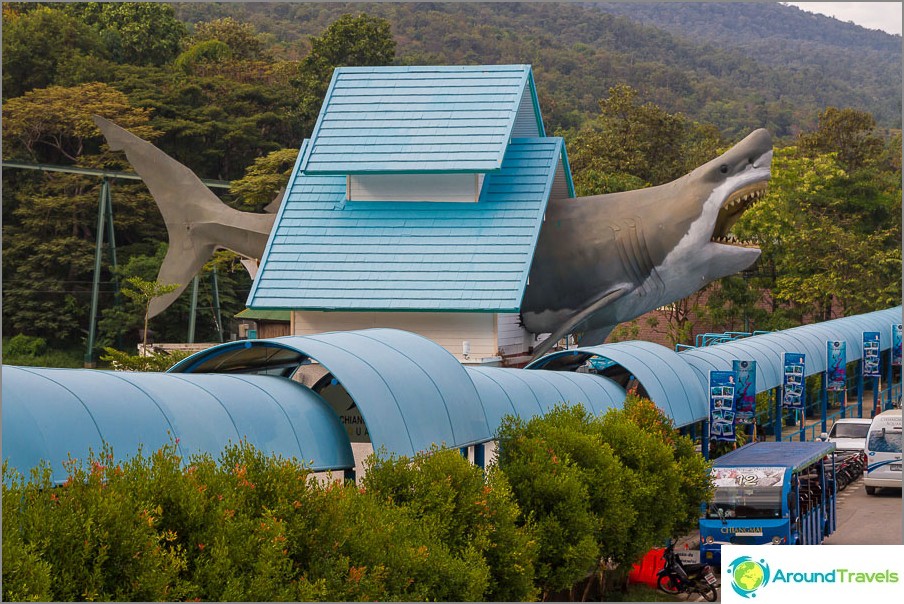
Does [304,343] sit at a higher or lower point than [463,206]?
lower

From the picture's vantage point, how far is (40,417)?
1261 centimetres

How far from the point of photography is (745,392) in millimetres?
29234

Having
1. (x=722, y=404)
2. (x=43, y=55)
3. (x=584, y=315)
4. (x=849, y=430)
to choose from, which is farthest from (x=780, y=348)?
(x=43, y=55)

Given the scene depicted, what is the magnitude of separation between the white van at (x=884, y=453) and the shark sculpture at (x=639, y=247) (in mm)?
5803

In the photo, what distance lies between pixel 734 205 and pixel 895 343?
19.7 meters

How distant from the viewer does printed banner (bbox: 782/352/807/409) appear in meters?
34.3

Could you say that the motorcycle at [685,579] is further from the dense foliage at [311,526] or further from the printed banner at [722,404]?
the printed banner at [722,404]

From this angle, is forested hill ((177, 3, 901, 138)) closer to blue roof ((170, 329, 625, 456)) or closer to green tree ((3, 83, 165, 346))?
green tree ((3, 83, 165, 346))

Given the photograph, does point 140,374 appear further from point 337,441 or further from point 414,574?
point 414,574

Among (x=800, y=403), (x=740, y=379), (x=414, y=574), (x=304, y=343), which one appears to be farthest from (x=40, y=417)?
(x=800, y=403)

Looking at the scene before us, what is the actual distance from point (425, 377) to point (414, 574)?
19.1 ft

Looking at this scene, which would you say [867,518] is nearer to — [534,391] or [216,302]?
[534,391]

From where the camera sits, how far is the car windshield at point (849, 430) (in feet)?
121

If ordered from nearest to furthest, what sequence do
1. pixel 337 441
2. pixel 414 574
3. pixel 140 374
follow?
pixel 414 574, pixel 140 374, pixel 337 441
